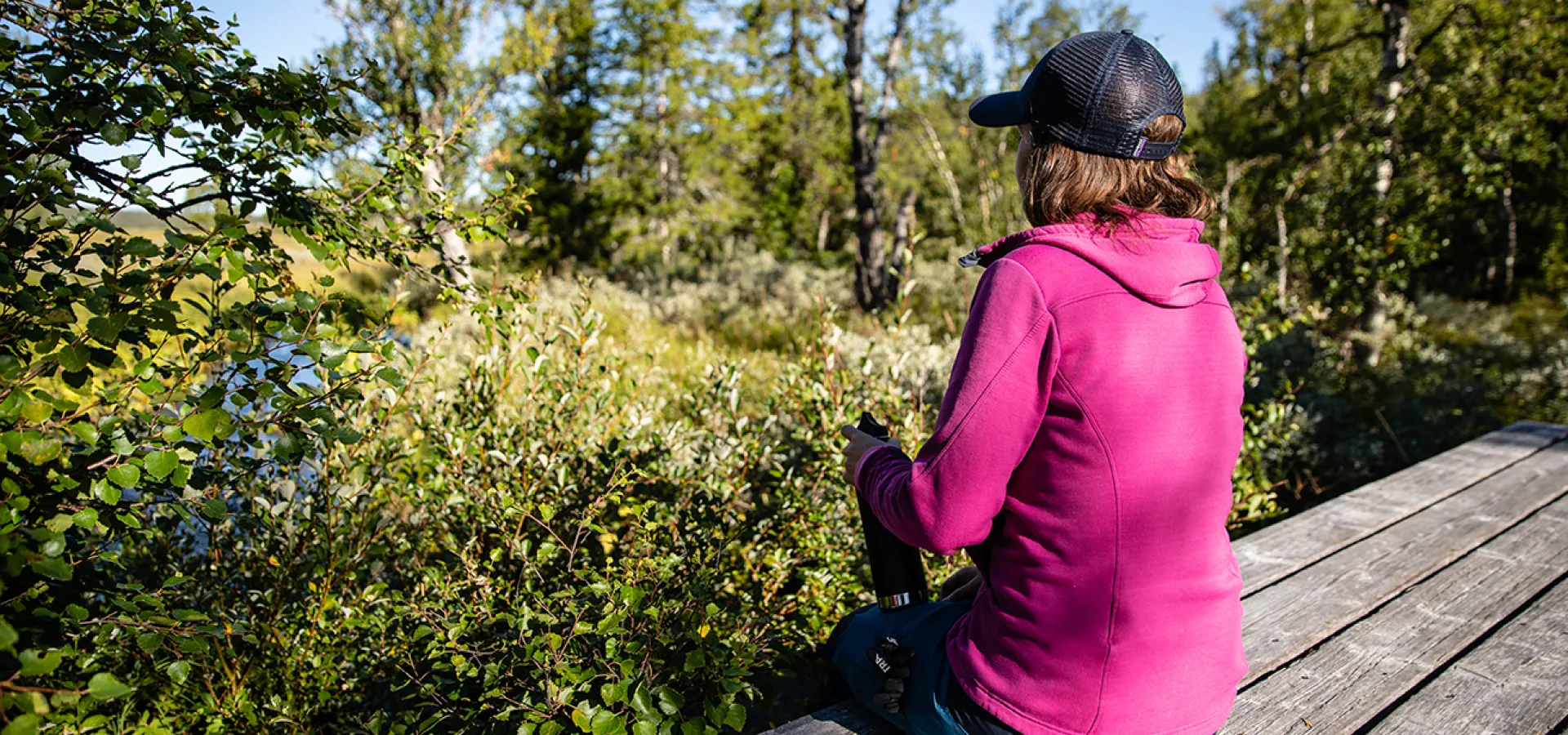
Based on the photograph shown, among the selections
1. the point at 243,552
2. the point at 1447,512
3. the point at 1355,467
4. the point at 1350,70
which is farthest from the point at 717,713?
the point at 1350,70

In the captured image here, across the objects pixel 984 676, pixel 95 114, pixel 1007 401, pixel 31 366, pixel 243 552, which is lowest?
Answer: pixel 984 676

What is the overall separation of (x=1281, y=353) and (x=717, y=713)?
6613 millimetres

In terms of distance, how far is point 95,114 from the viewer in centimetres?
154

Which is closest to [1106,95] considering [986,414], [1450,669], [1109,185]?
[1109,185]

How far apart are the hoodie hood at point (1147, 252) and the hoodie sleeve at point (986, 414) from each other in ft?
0.30

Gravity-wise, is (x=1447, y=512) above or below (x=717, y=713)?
below

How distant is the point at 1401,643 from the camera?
2.25 metres

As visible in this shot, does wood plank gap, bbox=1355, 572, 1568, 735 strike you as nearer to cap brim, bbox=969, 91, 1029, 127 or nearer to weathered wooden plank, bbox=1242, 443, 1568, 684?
weathered wooden plank, bbox=1242, 443, 1568, 684

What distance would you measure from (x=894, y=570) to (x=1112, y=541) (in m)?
0.68

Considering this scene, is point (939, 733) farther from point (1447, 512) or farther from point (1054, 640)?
point (1447, 512)

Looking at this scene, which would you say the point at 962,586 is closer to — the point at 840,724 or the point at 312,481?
the point at 840,724

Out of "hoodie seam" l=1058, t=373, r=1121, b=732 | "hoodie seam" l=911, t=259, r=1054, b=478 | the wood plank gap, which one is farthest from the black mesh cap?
the wood plank gap

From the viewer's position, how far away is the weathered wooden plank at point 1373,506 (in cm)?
272

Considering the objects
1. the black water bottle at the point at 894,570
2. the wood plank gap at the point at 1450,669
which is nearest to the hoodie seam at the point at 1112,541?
the black water bottle at the point at 894,570
